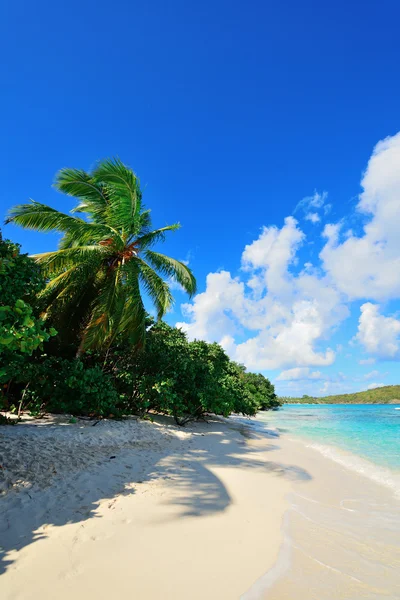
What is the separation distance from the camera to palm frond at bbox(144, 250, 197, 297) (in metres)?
12.1

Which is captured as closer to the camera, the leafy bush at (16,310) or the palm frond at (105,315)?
the leafy bush at (16,310)

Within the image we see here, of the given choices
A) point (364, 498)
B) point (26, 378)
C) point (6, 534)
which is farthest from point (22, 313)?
point (364, 498)

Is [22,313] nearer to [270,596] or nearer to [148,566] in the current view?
[148,566]

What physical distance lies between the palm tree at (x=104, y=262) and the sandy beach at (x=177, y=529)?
188 inches

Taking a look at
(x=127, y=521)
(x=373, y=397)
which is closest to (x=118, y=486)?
(x=127, y=521)

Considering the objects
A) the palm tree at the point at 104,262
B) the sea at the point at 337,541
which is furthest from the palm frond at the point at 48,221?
the sea at the point at 337,541

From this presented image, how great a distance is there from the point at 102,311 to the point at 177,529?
800 centimetres

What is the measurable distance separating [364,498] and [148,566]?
4.79 meters

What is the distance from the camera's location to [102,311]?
10.5 m

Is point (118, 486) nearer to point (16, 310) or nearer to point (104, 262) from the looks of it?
point (16, 310)

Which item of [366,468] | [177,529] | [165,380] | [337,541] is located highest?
[165,380]

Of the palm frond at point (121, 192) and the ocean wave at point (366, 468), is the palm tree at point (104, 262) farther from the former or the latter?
the ocean wave at point (366, 468)

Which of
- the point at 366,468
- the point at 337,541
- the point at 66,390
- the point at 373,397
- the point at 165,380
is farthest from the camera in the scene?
the point at 373,397

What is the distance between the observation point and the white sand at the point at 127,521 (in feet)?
8.34
